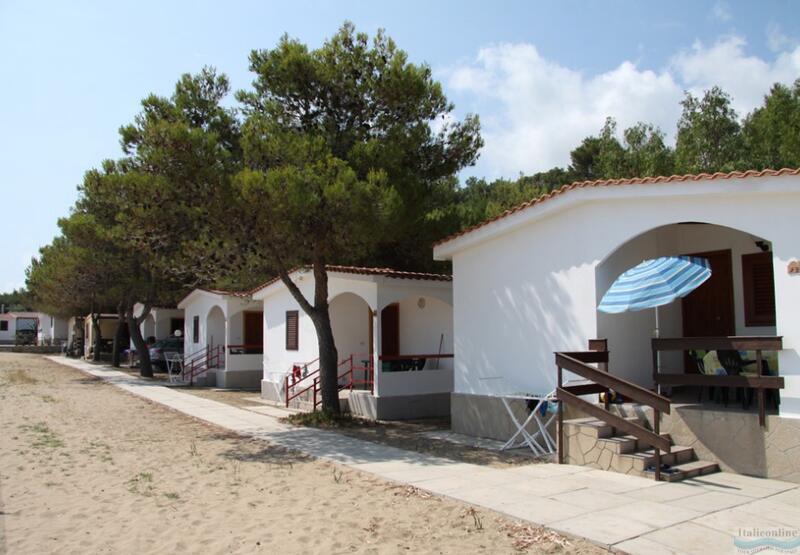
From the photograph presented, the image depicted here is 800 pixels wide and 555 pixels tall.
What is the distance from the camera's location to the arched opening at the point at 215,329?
24016 millimetres

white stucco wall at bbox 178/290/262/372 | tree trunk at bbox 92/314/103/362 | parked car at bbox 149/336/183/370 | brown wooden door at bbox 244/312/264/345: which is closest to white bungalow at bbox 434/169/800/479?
white stucco wall at bbox 178/290/262/372

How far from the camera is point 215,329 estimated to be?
2416 cm

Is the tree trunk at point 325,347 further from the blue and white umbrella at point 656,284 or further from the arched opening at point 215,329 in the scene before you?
the arched opening at point 215,329

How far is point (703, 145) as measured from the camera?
25.6m

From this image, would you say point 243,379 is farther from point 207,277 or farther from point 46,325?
point 46,325

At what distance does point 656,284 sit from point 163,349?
2507 centimetres

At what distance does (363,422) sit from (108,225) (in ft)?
44.1

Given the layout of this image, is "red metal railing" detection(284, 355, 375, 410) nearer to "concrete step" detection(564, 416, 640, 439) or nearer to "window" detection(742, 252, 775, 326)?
"concrete step" detection(564, 416, 640, 439)

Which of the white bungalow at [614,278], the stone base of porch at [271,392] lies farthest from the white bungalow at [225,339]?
the white bungalow at [614,278]

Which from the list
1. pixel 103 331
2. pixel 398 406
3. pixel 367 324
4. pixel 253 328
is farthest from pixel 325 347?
pixel 103 331

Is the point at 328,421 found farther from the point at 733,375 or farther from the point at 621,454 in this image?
the point at 733,375

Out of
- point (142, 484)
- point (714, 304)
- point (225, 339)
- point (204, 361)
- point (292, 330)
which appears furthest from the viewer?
point (204, 361)

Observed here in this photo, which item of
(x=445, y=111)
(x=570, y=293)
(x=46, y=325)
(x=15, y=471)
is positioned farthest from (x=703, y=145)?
(x=46, y=325)

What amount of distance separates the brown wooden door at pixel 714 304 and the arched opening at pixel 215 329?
691 inches
